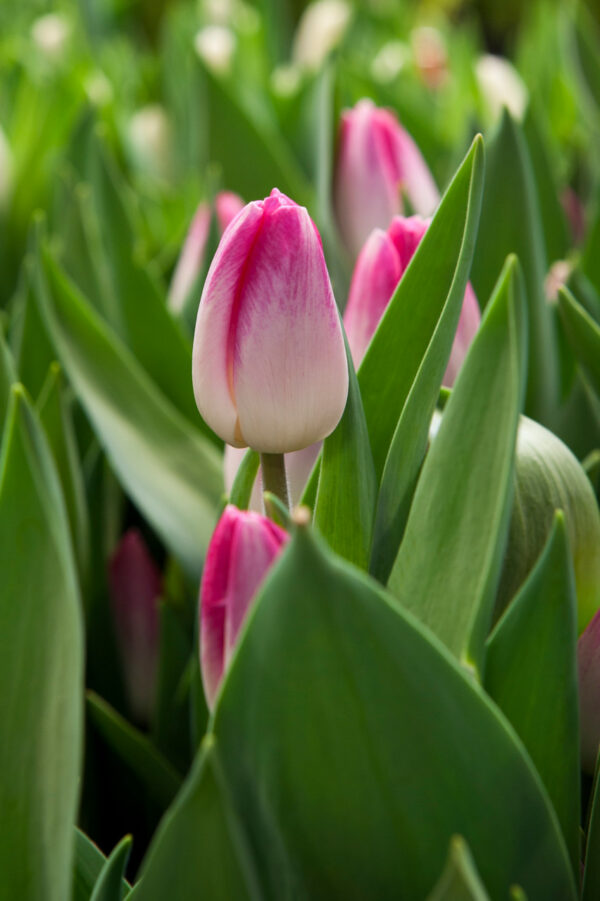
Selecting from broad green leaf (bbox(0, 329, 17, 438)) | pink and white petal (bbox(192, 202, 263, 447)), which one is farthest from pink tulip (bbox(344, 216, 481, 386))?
broad green leaf (bbox(0, 329, 17, 438))

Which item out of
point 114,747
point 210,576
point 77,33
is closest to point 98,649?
point 114,747

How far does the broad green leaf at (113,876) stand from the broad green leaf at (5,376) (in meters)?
0.29

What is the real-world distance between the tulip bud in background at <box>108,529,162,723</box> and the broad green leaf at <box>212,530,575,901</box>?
0.34 meters

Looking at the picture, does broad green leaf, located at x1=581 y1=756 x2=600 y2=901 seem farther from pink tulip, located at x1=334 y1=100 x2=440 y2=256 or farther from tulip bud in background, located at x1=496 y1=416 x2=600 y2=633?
pink tulip, located at x1=334 y1=100 x2=440 y2=256

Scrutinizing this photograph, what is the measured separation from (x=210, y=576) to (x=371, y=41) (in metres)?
1.90

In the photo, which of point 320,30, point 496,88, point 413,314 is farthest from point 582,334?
point 320,30

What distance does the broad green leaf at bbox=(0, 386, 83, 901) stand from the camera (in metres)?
0.38

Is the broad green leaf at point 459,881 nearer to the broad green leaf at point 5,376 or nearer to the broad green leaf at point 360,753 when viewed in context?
the broad green leaf at point 360,753

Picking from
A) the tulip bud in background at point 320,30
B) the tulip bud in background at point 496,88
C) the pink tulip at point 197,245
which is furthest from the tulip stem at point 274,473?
the tulip bud in background at point 320,30

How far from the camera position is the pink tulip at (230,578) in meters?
0.38

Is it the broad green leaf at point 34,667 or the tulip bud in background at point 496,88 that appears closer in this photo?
the broad green leaf at point 34,667

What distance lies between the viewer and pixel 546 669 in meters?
0.40

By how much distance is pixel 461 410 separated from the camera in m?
0.42

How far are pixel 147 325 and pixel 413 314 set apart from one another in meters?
0.31
